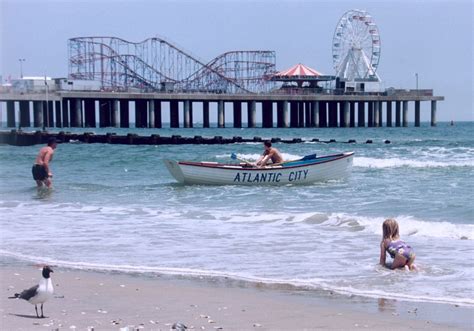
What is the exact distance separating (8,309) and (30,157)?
27964 millimetres

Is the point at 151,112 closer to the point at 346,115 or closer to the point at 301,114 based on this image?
the point at 301,114

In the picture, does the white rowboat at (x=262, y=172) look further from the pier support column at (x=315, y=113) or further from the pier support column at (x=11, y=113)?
the pier support column at (x=315, y=113)

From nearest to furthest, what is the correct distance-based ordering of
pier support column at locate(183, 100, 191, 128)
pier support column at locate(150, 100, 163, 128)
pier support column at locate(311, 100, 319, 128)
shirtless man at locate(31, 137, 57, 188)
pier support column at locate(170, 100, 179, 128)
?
shirtless man at locate(31, 137, 57, 188), pier support column at locate(150, 100, 163, 128), pier support column at locate(183, 100, 191, 128), pier support column at locate(170, 100, 179, 128), pier support column at locate(311, 100, 319, 128)

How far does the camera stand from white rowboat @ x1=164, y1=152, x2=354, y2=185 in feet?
67.1

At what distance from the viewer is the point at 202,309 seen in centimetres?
759

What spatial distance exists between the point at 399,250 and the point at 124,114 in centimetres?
7081

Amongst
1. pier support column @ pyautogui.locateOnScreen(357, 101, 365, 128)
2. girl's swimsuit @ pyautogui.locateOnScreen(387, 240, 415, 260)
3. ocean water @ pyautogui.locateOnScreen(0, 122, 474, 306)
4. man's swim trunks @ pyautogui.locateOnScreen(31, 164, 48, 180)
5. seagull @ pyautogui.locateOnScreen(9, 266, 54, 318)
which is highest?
seagull @ pyautogui.locateOnScreen(9, 266, 54, 318)

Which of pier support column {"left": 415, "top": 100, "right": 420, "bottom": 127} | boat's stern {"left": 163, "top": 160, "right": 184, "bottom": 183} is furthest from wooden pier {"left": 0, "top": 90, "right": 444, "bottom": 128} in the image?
boat's stern {"left": 163, "top": 160, "right": 184, "bottom": 183}

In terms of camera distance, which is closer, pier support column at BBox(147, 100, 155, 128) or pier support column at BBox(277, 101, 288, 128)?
pier support column at BBox(147, 100, 155, 128)

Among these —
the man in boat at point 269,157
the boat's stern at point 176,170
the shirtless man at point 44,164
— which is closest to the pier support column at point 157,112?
the boat's stern at point 176,170

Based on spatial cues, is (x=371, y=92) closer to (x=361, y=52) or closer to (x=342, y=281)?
(x=361, y=52)

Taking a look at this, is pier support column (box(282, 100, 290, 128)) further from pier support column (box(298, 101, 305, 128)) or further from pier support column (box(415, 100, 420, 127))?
pier support column (box(415, 100, 420, 127))

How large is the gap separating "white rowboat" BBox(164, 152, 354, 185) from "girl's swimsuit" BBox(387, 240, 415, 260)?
10.6 m

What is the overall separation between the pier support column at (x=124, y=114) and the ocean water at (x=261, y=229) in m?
53.4
